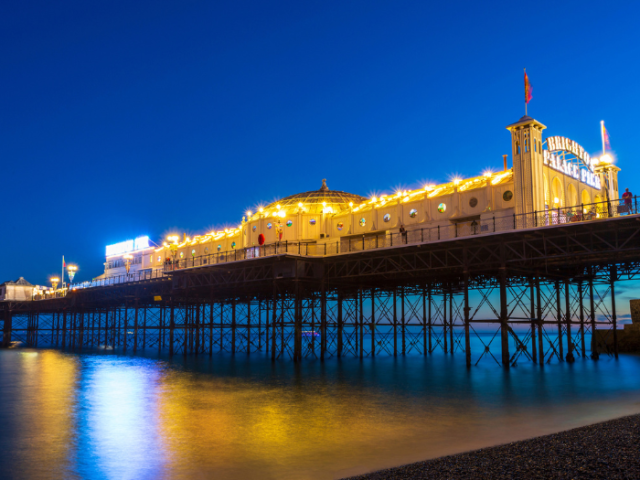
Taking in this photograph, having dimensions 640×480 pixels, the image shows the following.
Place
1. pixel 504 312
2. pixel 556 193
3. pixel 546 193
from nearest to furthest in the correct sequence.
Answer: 1. pixel 504 312
2. pixel 546 193
3. pixel 556 193

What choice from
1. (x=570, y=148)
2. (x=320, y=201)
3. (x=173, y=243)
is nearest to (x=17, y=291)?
(x=173, y=243)

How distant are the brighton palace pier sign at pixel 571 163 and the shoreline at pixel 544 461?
25.1 metres

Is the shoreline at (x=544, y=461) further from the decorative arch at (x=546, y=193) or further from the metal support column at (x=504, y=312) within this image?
the decorative arch at (x=546, y=193)

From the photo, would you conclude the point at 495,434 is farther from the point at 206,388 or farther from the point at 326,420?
the point at 206,388

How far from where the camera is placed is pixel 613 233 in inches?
1219

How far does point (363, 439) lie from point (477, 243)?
70.9 ft

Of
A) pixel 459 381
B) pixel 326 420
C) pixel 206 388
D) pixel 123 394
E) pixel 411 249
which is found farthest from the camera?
pixel 411 249

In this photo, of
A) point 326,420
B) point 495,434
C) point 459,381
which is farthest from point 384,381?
point 495,434

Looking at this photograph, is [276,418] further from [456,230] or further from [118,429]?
[456,230]

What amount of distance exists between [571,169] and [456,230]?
9335 millimetres

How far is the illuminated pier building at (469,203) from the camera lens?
108 ft

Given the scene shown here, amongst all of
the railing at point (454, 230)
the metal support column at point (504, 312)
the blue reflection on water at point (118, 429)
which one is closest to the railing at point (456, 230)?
the railing at point (454, 230)

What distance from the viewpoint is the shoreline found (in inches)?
376

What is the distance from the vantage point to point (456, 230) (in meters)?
34.9
